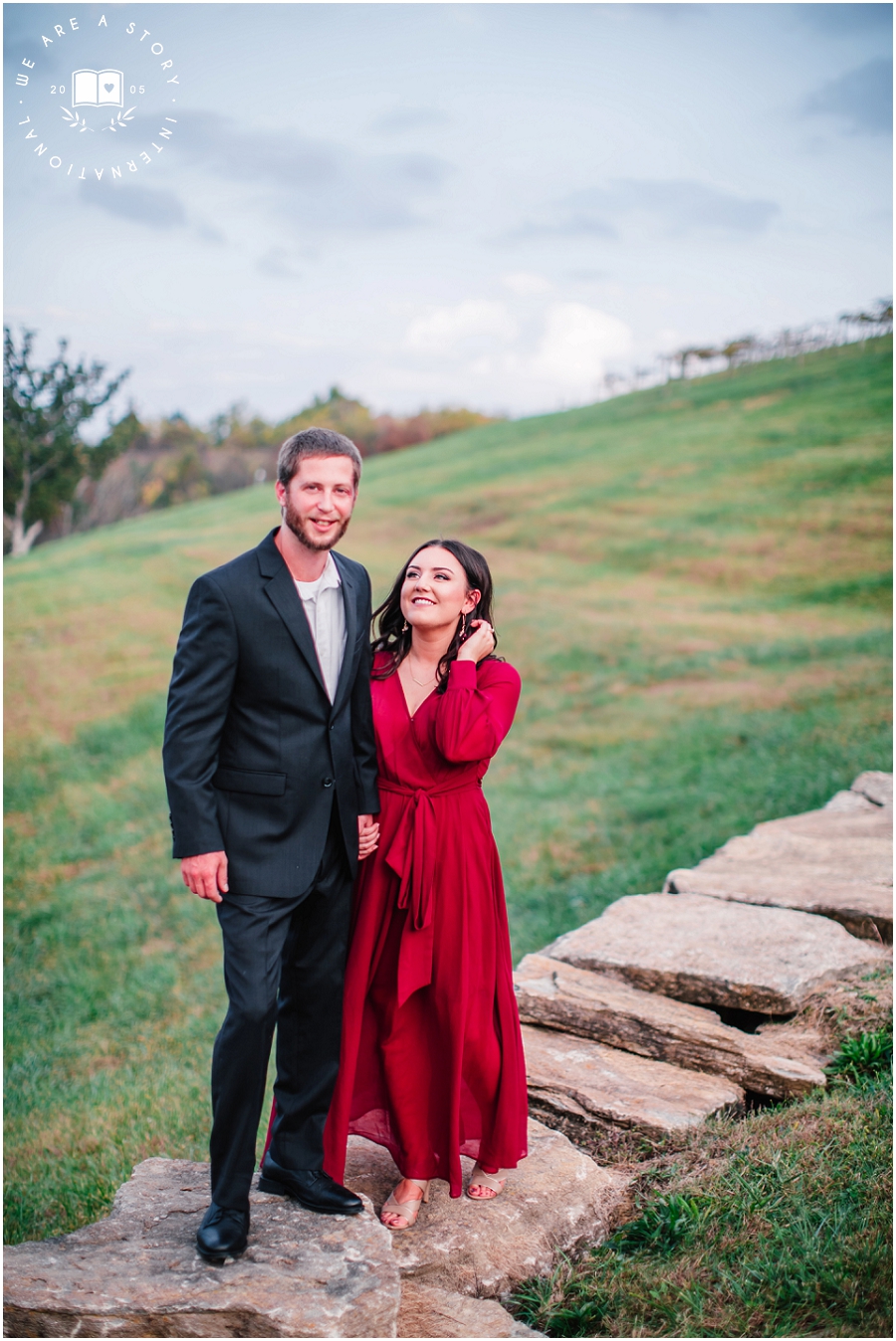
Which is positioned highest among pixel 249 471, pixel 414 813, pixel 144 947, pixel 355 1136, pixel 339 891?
pixel 249 471

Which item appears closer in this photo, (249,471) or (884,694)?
(884,694)

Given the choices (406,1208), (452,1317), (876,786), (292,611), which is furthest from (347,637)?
(876,786)

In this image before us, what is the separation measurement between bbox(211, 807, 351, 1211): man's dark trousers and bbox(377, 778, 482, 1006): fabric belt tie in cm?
18

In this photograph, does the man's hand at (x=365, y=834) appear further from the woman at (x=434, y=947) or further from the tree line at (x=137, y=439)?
the tree line at (x=137, y=439)

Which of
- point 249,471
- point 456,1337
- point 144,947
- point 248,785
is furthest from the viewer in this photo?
point 249,471

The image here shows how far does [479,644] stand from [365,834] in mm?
706

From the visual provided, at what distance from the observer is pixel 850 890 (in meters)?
5.24

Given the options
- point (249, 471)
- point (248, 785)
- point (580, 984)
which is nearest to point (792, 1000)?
point (580, 984)

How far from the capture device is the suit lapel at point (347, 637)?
9.87ft

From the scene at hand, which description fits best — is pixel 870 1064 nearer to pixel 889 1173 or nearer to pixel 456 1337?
pixel 889 1173

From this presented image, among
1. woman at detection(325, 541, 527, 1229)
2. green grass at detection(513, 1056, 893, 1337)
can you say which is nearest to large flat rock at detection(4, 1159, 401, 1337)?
woman at detection(325, 541, 527, 1229)

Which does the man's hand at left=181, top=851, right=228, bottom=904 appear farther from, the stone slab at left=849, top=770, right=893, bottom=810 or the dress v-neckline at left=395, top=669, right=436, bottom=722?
the stone slab at left=849, top=770, right=893, bottom=810

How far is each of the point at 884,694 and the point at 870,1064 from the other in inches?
337

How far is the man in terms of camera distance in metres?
2.80
